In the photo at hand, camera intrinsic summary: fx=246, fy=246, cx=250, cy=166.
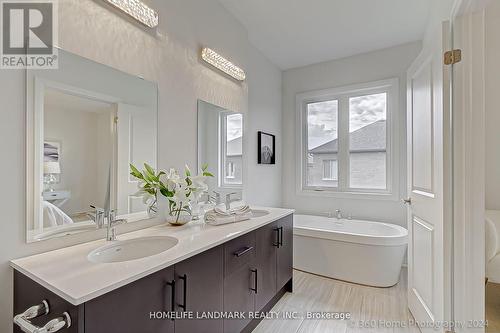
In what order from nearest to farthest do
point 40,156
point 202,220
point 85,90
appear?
point 40,156
point 85,90
point 202,220

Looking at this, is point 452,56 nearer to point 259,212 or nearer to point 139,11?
point 259,212

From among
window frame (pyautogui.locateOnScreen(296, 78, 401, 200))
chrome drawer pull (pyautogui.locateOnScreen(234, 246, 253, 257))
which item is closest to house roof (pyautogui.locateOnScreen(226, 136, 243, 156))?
chrome drawer pull (pyautogui.locateOnScreen(234, 246, 253, 257))

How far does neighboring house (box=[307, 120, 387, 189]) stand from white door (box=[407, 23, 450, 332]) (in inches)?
48.6

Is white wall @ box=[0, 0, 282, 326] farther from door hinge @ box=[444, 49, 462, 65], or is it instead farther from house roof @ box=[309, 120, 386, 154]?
door hinge @ box=[444, 49, 462, 65]

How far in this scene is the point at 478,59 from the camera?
145 centimetres

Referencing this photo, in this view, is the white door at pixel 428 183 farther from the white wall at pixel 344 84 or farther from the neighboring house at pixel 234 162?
the neighboring house at pixel 234 162

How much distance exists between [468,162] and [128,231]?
2063 millimetres

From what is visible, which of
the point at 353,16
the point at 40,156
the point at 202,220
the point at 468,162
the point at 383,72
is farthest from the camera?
the point at 383,72

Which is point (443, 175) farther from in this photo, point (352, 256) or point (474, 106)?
point (352, 256)

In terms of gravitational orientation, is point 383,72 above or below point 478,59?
above

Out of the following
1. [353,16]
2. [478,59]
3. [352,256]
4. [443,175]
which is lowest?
[352,256]

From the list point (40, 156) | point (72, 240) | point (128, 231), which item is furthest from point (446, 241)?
point (40, 156)

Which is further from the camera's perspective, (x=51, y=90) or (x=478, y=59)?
(x=478, y=59)

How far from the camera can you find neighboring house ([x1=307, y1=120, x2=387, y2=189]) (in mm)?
3283
